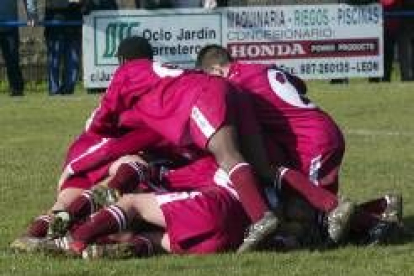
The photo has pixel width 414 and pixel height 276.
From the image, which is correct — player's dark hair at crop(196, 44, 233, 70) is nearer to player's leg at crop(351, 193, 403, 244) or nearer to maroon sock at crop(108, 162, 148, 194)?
maroon sock at crop(108, 162, 148, 194)

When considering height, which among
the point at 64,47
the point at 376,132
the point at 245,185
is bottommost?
the point at 376,132

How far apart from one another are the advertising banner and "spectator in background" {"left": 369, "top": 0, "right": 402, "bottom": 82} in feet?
0.54

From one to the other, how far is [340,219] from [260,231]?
18.8 inches

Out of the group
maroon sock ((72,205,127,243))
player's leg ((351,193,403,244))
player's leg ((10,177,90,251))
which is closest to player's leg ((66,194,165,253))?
maroon sock ((72,205,127,243))

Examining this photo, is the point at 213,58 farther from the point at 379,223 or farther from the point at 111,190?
the point at 379,223

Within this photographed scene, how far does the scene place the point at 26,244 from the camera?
25.6 ft

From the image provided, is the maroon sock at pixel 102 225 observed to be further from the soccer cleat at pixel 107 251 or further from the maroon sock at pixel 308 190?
the maroon sock at pixel 308 190

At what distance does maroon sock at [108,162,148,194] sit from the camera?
8.00 m

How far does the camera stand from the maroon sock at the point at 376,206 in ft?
26.9

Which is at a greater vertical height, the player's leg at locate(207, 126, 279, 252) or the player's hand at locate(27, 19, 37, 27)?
the player's leg at locate(207, 126, 279, 252)

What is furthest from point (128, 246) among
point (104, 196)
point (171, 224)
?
point (104, 196)

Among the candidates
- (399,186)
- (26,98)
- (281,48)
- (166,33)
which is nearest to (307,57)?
(281,48)

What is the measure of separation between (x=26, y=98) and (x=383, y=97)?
A: 464 cm

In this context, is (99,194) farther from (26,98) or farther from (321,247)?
(26,98)
